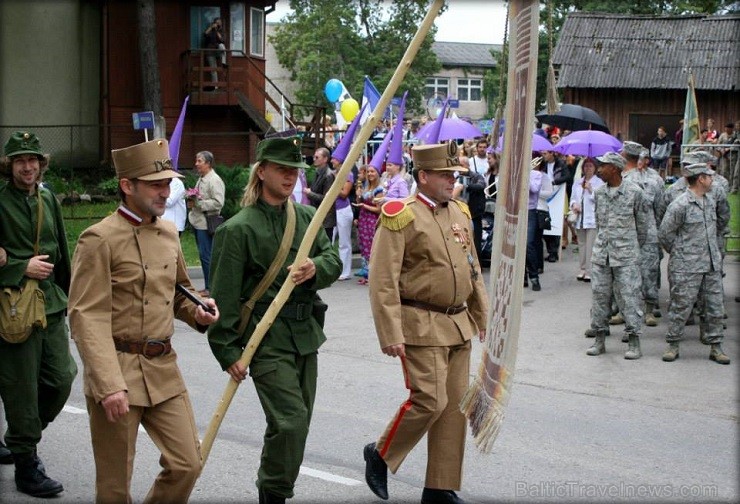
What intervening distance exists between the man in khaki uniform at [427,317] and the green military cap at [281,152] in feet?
2.38

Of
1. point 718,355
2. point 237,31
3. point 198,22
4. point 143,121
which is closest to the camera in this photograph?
point 718,355

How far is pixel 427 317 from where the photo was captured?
5.97 m

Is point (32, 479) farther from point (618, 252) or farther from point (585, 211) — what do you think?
point (585, 211)

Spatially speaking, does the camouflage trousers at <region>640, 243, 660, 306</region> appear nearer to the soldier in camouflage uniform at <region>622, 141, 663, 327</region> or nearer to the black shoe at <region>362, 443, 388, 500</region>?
the soldier in camouflage uniform at <region>622, 141, 663, 327</region>

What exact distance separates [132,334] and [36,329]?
5.17ft

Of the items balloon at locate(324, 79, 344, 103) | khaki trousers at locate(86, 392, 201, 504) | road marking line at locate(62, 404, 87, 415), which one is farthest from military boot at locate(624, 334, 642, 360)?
balloon at locate(324, 79, 344, 103)

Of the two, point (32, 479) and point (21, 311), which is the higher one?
point (21, 311)

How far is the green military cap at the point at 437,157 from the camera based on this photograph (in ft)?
19.9

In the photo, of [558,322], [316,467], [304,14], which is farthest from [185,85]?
[304,14]

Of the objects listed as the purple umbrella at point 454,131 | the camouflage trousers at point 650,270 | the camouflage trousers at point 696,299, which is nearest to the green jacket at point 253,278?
the camouflage trousers at point 696,299

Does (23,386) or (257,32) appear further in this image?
(257,32)

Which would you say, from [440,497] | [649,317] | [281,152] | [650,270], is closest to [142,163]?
[281,152]

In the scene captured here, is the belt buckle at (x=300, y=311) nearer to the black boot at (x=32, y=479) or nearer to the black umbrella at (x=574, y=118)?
the black boot at (x=32, y=479)

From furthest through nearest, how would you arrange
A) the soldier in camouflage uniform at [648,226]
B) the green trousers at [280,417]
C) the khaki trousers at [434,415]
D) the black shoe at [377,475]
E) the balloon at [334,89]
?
the balloon at [334,89] → the soldier in camouflage uniform at [648,226] → the black shoe at [377,475] → the khaki trousers at [434,415] → the green trousers at [280,417]
